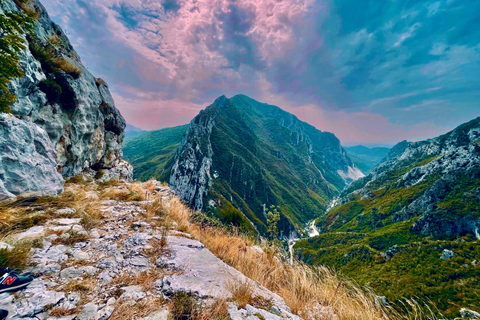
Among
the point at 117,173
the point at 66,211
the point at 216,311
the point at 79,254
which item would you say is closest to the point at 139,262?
the point at 79,254

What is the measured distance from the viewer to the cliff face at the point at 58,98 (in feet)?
38.1

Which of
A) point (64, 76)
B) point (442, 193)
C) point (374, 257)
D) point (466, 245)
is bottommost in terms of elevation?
point (374, 257)

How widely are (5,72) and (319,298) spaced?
42.5 feet

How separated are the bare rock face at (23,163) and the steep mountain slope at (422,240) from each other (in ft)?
265

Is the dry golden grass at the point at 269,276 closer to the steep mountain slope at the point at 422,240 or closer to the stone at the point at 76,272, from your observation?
the stone at the point at 76,272

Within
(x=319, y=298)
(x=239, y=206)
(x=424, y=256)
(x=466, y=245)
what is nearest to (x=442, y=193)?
(x=466, y=245)

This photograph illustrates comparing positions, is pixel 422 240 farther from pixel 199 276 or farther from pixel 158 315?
pixel 158 315

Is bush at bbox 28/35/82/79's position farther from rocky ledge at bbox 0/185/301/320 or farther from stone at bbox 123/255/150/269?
stone at bbox 123/255/150/269

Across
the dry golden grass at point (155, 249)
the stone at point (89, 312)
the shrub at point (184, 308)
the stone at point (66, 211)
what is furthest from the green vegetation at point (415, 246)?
the stone at point (89, 312)

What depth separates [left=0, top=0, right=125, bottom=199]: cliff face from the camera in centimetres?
1160

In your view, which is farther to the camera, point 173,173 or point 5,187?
point 173,173

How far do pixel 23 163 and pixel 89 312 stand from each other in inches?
340

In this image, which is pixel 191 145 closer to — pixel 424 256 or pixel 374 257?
pixel 374 257

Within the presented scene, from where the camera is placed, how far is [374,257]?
106m
